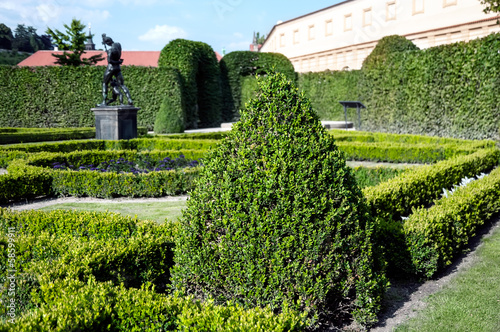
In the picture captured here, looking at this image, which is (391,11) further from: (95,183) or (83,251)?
(83,251)

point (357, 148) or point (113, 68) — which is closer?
point (357, 148)

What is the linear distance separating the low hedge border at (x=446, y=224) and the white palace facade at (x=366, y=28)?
873 inches

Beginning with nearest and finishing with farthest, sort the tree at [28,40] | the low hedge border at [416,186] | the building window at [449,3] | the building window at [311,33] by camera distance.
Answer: the low hedge border at [416,186] → the building window at [449,3] → the building window at [311,33] → the tree at [28,40]

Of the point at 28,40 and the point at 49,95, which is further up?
the point at 28,40

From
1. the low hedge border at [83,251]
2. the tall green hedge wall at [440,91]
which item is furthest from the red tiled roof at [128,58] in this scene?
the low hedge border at [83,251]

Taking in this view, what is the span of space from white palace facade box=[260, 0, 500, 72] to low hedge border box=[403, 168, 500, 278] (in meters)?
22.2

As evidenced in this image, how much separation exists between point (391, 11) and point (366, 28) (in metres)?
2.93

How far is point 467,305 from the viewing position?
3475 mm

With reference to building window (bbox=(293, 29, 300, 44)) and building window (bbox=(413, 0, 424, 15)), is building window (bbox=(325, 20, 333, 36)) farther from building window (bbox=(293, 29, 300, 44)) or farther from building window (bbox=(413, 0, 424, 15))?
building window (bbox=(413, 0, 424, 15))

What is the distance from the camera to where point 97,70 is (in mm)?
24641

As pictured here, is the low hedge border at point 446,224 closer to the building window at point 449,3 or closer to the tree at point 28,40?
the building window at point 449,3

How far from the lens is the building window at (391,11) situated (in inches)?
1341

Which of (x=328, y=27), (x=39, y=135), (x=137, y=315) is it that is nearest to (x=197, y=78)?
(x=39, y=135)

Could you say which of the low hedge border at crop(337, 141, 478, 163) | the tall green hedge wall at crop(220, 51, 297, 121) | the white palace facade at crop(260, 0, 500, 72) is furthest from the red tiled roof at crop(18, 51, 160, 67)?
the low hedge border at crop(337, 141, 478, 163)
